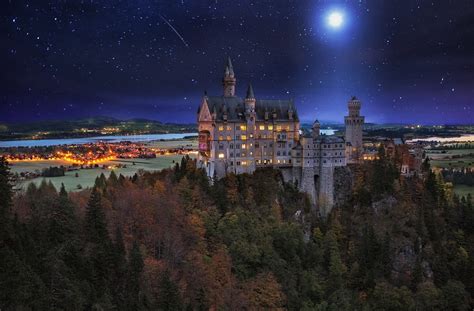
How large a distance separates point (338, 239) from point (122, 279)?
4513 centimetres

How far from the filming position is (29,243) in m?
43.7

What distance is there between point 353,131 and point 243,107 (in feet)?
83.0

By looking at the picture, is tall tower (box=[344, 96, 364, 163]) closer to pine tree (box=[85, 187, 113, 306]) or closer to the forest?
the forest

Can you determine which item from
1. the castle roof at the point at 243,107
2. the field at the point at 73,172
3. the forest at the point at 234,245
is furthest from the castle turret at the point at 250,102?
the field at the point at 73,172

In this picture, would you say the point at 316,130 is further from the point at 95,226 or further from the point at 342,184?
the point at 95,226

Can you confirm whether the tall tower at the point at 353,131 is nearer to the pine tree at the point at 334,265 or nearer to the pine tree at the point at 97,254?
the pine tree at the point at 334,265

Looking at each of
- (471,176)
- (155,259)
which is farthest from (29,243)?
(471,176)

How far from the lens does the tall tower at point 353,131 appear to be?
9694 cm

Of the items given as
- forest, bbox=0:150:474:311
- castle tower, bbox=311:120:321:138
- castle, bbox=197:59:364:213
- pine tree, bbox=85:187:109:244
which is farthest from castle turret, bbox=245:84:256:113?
pine tree, bbox=85:187:109:244

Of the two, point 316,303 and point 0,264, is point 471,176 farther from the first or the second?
point 0,264

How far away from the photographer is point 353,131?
9744 cm

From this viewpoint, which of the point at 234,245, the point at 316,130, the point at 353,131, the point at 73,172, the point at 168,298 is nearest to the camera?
the point at 168,298

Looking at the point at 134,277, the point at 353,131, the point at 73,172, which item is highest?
the point at 353,131

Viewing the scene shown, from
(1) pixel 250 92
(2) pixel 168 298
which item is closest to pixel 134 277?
(2) pixel 168 298
